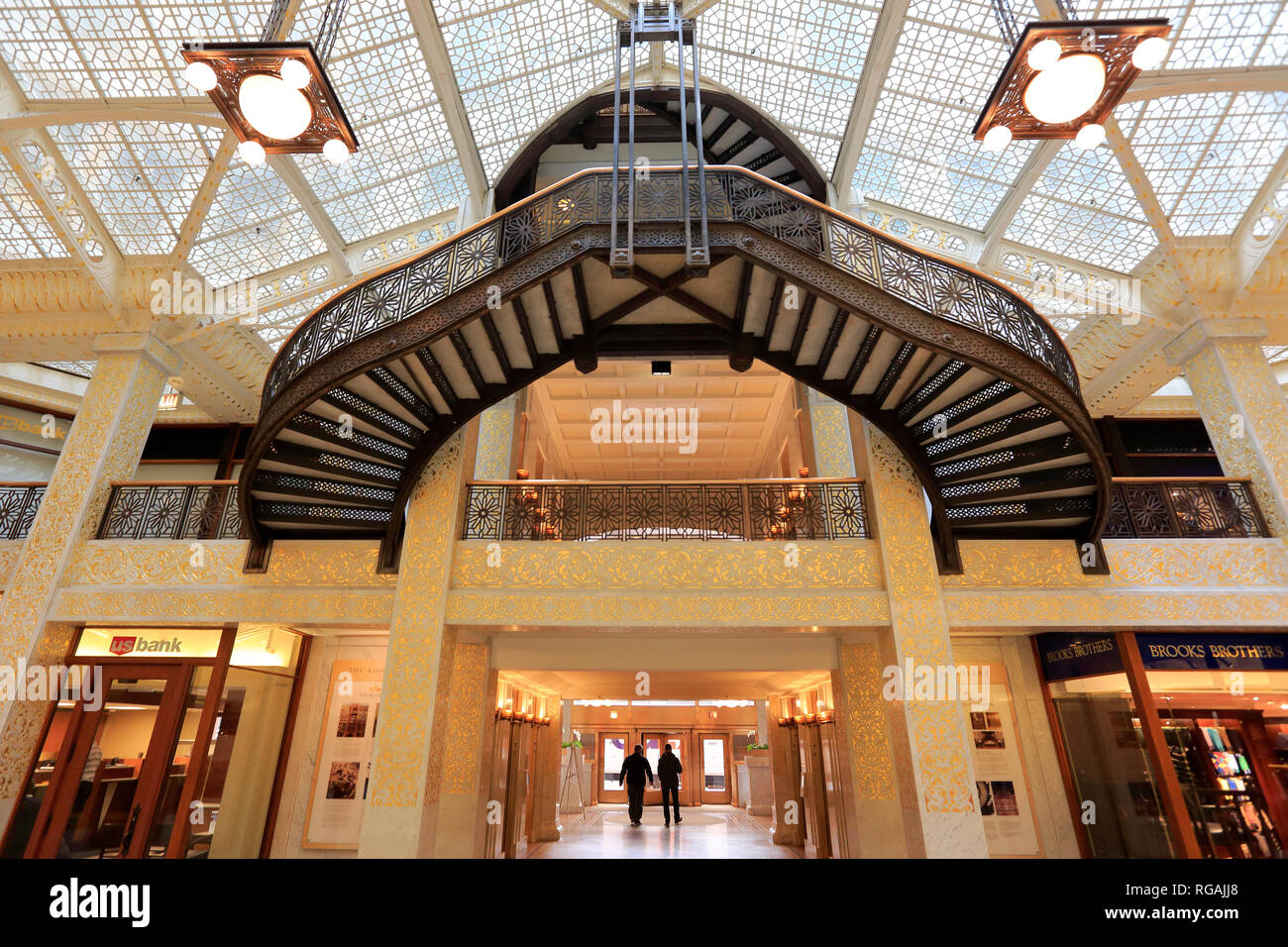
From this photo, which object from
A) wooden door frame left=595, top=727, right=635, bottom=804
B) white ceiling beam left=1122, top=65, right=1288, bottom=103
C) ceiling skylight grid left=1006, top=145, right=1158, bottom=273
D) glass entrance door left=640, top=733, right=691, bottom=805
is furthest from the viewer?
wooden door frame left=595, top=727, right=635, bottom=804

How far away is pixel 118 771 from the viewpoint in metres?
7.02

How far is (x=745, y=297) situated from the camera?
625cm

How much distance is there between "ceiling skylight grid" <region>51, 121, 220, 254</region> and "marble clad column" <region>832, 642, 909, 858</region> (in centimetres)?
975

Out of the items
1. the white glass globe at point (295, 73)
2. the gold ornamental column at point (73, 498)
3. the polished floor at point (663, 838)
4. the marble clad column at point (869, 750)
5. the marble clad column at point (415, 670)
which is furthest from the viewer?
the polished floor at point (663, 838)

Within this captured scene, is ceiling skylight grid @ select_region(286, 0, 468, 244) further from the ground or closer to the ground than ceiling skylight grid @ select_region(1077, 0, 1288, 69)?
further from the ground

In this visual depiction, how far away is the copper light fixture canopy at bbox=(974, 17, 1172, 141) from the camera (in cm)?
386

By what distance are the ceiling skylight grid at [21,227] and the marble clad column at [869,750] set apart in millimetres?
10823

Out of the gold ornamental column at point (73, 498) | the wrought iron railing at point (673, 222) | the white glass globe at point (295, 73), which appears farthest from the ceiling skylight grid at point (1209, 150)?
the gold ornamental column at point (73, 498)

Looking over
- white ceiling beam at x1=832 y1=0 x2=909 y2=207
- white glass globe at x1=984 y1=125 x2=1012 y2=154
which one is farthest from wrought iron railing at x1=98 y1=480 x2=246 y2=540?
white ceiling beam at x1=832 y1=0 x2=909 y2=207

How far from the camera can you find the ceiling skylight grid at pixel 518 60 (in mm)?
8117

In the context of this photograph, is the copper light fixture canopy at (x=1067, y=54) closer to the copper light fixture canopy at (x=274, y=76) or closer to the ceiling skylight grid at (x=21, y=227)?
the copper light fixture canopy at (x=274, y=76)

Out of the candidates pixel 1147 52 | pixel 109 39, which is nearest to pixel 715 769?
pixel 1147 52

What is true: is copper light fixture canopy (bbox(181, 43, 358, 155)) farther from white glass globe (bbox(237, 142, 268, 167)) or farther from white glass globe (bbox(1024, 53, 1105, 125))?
white glass globe (bbox(1024, 53, 1105, 125))
